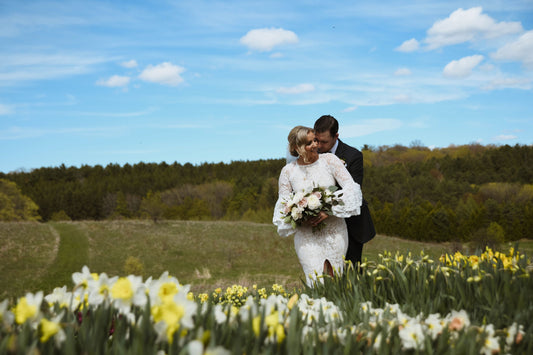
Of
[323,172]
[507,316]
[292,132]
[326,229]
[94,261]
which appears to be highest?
[292,132]

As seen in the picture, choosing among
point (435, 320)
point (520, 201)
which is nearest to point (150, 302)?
point (435, 320)

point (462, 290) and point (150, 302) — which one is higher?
point (150, 302)

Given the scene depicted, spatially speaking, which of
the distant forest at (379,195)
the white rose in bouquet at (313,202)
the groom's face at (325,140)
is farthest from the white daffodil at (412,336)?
the distant forest at (379,195)

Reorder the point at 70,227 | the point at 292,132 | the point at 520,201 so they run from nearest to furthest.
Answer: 1. the point at 292,132
2. the point at 70,227
3. the point at 520,201

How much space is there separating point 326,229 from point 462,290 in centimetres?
237

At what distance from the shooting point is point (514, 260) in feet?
12.0

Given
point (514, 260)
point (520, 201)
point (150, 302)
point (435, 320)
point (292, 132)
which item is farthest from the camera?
point (520, 201)

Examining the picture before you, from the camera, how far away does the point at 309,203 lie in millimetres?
4852

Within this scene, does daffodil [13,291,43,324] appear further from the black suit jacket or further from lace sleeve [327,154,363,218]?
the black suit jacket

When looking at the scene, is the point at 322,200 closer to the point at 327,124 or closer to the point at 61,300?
the point at 327,124

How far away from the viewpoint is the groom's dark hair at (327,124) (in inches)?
211

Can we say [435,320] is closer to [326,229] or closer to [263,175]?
[326,229]

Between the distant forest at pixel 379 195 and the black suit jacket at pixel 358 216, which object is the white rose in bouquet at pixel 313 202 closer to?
the black suit jacket at pixel 358 216

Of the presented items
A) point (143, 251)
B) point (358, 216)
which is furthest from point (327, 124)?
point (143, 251)
